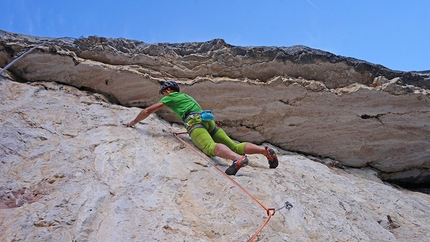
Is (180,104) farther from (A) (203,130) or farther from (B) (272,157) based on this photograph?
(B) (272,157)

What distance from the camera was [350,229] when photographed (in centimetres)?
343

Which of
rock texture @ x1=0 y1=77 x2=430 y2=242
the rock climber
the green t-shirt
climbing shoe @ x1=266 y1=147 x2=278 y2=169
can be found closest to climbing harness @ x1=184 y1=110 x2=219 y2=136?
the rock climber

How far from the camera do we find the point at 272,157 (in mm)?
4156

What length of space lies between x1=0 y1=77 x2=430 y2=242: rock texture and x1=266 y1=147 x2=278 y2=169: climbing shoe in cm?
9

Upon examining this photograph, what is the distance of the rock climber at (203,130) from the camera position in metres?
4.07

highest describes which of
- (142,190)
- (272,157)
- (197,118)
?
(197,118)

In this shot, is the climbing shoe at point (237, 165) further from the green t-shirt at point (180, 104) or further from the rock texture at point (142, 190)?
the green t-shirt at point (180, 104)

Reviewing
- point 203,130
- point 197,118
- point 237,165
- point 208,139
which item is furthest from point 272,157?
point 197,118

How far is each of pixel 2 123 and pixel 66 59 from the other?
1.74 m

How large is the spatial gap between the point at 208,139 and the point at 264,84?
1.78 meters

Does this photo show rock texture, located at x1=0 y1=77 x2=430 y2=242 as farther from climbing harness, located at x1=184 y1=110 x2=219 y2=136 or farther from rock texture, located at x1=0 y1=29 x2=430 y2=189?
rock texture, located at x1=0 y1=29 x2=430 y2=189

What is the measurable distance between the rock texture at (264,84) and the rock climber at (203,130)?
3.16ft

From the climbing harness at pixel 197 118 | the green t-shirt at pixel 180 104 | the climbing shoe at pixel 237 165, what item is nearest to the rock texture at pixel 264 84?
the green t-shirt at pixel 180 104

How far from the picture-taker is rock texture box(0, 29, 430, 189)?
18.0ft
